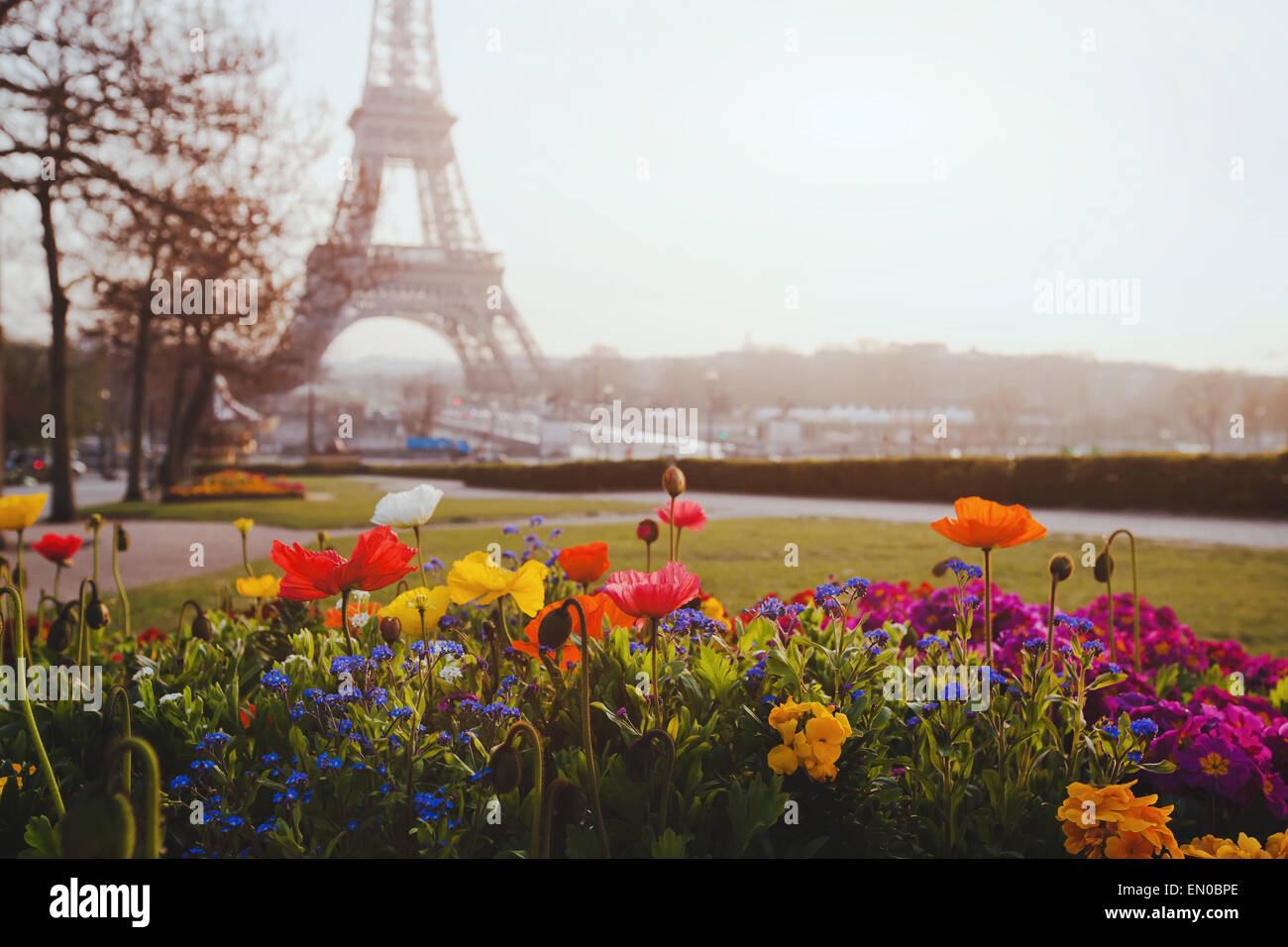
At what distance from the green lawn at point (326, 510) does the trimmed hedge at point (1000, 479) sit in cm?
518

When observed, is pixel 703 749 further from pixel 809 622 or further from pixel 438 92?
pixel 438 92

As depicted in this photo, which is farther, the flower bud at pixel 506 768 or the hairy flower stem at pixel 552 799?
the hairy flower stem at pixel 552 799

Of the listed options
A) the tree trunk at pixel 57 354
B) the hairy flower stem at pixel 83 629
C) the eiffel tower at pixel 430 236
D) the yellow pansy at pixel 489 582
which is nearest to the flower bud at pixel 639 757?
the yellow pansy at pixel 489 582

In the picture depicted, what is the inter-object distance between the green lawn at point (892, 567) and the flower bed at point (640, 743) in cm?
326

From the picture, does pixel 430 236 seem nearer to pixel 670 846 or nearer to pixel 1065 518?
pixel 1065 518

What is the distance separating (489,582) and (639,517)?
34.6 feet

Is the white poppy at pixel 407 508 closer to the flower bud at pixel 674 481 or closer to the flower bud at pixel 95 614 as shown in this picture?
the flower bud at pixel 674 481

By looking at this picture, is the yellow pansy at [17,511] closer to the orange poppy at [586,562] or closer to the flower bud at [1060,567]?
the orange poppy at [586,562]

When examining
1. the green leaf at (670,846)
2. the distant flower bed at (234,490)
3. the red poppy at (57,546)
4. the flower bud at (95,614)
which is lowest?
the distant flower bed at (234,490)

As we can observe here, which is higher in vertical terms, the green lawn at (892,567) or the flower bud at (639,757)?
the flower bud at (639,757)

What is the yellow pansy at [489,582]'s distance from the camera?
1.79 meters

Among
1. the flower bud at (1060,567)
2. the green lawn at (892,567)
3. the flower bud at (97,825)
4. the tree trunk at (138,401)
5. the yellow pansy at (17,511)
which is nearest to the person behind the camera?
the flower bud at (97,825)

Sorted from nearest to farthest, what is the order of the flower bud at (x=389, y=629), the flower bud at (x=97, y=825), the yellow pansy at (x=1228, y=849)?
the flower bud at (x=97, y=825) → the yellow pansy at (x=1228, y=849) → the flower bud at (x=389, y=629)

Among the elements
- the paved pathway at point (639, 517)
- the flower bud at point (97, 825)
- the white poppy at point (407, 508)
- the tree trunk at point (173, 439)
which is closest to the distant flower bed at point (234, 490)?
the tree trunk at point (173, 439)
